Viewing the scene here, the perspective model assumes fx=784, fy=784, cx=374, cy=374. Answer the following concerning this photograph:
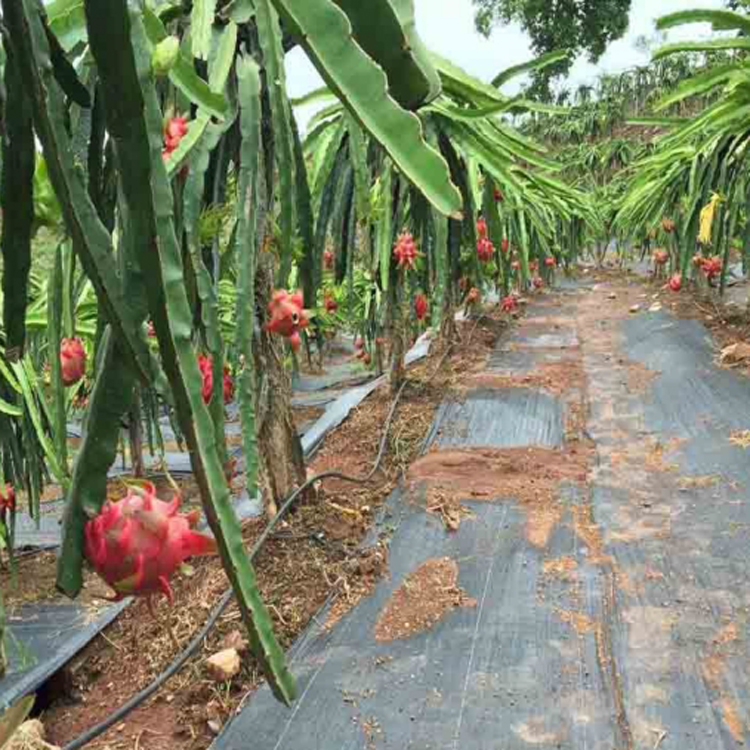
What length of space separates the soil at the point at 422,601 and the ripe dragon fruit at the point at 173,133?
0.97 meters

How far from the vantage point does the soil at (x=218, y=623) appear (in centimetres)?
134

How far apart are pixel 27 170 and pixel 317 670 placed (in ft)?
3.58

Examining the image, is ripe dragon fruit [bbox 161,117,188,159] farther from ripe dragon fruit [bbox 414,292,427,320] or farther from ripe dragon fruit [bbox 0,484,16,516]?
ripe dragon fruit [bbox 414,292,427,320]

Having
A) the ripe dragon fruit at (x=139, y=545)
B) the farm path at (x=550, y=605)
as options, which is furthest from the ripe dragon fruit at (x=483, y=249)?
the ripe dragon fruit at (x=139, y=545)

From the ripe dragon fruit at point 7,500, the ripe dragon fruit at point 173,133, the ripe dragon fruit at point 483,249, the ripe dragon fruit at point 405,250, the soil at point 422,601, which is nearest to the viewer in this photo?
the ripe dragon fruit at point 173,133

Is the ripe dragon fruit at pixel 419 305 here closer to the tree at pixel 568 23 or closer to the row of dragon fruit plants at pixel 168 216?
the row of dragon fruit plants at pixel 168 216

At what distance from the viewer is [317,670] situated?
1.43 metres

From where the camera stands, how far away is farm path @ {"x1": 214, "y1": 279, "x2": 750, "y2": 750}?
124 centimetres

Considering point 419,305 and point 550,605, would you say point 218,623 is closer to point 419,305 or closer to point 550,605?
point 550,605

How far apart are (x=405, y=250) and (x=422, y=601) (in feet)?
4.65

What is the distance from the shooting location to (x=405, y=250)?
2.74 m

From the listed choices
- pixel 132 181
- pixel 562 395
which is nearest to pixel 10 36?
pixel 132 181

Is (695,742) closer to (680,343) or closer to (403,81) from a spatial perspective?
(403,81)

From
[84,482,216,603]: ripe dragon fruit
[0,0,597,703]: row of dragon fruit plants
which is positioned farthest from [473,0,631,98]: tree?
[84,482,216,603]: ripe dragon fruit
